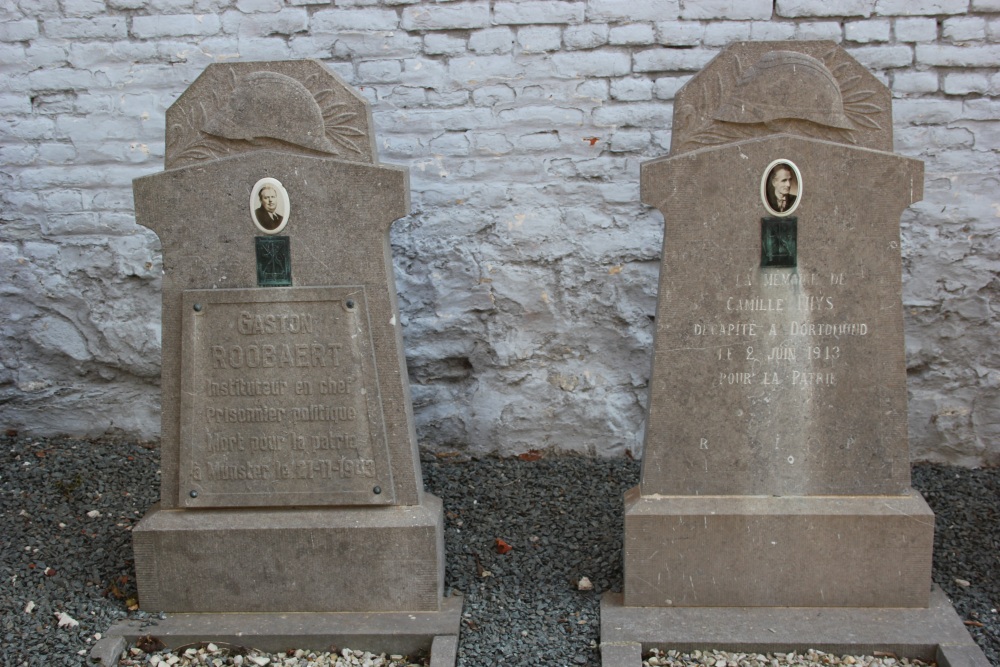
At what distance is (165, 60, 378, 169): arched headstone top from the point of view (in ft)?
11.5

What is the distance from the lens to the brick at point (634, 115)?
4.71m

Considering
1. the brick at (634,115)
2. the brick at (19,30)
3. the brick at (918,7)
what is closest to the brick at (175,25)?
the brick at (19,30)

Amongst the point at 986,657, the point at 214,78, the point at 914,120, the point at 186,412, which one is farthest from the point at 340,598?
the point at 914,120

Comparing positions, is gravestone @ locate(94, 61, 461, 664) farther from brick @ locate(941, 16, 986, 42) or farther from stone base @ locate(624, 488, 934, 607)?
brick @ locate(941, 16, 986, 42)

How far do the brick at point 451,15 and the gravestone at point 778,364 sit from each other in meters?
1.56

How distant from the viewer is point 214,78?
3.53m

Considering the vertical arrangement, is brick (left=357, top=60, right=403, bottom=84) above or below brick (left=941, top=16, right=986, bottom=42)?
below

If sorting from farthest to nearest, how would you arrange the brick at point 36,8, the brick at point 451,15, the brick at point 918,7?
the brick at point 36,8, the brick at point 451,15, the brick at point 918,7

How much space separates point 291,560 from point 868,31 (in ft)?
11.1

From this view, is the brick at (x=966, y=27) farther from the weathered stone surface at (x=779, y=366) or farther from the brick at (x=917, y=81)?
the weathered stone surface at (x=779, y=366)

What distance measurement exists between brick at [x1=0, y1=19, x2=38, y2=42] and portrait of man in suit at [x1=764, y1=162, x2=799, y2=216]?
3506mm

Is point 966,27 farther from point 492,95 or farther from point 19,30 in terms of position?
point 19,30

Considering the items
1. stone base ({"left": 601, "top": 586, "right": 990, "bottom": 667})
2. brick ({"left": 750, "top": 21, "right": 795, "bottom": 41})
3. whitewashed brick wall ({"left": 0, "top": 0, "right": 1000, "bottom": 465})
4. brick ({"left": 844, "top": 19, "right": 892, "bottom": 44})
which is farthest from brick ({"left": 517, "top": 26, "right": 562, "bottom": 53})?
stone base ({"left": 601, "top": 586, "right": 990, "bottom": 667})

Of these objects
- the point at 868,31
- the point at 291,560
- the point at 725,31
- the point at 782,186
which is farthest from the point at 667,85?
the point at 291,560
